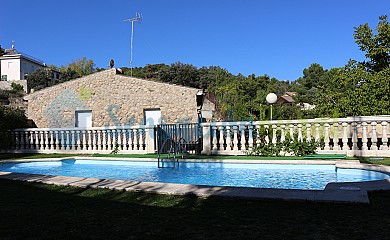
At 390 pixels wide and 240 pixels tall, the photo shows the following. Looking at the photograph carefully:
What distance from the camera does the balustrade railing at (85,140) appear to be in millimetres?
13250

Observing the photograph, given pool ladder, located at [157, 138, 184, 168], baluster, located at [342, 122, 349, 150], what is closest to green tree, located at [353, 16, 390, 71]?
baluster, located at [342, 122, 349, 150]

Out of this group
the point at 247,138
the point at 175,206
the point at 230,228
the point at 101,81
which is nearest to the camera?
the point at 230,228

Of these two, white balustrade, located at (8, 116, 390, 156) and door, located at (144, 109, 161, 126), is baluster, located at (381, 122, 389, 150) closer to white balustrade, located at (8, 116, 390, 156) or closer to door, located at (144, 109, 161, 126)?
white balustrade, located at (8, 116, 390, 156)

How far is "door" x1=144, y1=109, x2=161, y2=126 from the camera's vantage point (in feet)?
58.1

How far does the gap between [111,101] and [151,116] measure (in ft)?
7.90

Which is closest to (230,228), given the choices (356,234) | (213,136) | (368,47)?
(356,234)

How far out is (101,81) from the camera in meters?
18.4

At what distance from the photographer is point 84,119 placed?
61.7ft

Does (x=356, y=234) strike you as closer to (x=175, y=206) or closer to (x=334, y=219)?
(x=334, y=219)

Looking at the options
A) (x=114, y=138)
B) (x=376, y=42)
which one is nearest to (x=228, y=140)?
(x=114, y=138)

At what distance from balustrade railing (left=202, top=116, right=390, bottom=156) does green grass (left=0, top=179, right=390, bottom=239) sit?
5794mm

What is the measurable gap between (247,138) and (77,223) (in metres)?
8.98

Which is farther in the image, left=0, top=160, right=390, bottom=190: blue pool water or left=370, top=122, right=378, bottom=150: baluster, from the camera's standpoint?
left=370, top=122, right=378, bottom=150: baluster

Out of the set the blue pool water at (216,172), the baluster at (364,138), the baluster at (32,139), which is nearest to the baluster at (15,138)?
the baluster at (32,139)
